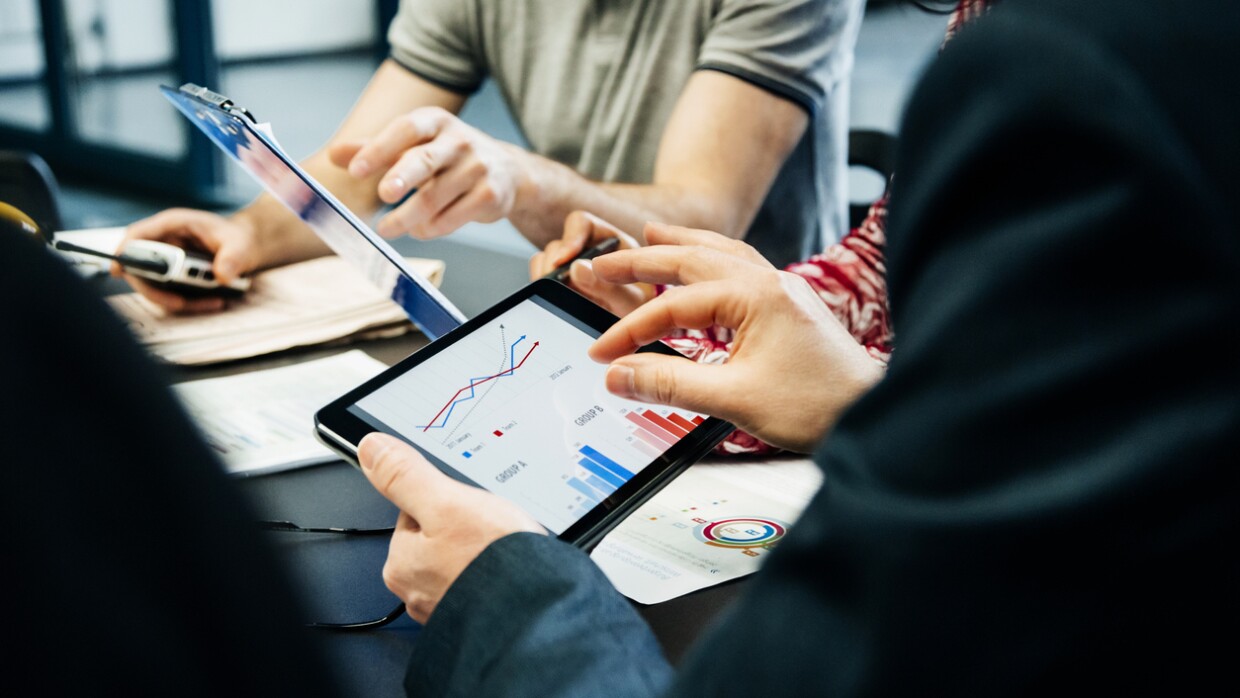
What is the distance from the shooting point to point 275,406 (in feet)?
3.23

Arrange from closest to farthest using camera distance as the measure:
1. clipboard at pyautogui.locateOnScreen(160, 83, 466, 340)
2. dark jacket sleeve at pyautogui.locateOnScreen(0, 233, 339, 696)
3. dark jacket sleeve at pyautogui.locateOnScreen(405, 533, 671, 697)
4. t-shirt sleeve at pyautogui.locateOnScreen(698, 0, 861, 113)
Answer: dark jacket sleeve at pyautogui.locateOnScreen(0, 233, 339, 696) → dark jacket sleeve at pyautogui.locateOnScreen(405, 533, 671, 697) → clipboard at pyautogui.locateOnScreen(160, 83, 466, 340) → t-shirt sleeve at pyautogui.locateOnScreen(698, 0, 861, 113)

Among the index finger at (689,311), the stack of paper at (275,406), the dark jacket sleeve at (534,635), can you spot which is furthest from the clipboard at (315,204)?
the dark jacket sleeve at (534,635)

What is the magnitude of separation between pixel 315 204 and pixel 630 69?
0.77 metres

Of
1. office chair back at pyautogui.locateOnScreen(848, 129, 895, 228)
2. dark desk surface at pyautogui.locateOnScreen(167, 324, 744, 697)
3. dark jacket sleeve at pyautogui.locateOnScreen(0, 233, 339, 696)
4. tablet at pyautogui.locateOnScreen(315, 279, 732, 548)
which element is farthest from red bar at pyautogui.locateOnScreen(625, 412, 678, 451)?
office chair back at pyautogui.locateOnScreen(848, 129, 895, 228)

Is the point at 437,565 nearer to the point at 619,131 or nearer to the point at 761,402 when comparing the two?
the point at 761,402

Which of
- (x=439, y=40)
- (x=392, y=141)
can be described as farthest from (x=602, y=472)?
(x=439, y=40)

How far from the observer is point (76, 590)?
8.6 inches

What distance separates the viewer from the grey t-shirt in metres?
1.43

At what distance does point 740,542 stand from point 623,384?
0.51 feet

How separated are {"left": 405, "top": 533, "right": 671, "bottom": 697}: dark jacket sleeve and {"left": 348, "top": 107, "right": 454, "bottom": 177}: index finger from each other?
0.61 m

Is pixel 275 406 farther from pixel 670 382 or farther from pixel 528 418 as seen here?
pixel 670 382

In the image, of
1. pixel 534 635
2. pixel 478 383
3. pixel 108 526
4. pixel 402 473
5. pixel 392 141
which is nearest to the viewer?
pixel 108 526

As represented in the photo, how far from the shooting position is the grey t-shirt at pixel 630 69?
1431mm

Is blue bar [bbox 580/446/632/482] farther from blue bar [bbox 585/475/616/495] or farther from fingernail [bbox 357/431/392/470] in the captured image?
fingernail [bbox 357/431/392/470]
